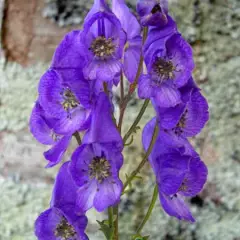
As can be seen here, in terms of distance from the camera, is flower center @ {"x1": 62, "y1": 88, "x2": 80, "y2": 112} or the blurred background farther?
the blurred background

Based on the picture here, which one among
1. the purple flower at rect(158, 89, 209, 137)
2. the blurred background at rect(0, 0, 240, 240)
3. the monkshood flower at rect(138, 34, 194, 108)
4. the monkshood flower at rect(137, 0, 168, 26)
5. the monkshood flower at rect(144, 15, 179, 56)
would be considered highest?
Answer: the monkshood flower at rect(137, 0, 168, 26)

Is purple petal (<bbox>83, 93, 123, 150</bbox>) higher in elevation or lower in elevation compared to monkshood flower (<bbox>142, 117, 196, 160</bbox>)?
higher

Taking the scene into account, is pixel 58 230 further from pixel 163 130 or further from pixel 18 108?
pixel 18 108

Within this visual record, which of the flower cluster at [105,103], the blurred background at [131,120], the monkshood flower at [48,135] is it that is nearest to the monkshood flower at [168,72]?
the flower cluster at [105,103]

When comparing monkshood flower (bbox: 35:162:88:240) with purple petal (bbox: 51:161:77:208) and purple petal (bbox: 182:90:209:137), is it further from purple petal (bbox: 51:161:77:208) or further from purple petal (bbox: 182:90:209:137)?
purple petal (bbox: 182:90:209:137)

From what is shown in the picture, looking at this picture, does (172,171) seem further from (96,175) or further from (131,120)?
(131,120)

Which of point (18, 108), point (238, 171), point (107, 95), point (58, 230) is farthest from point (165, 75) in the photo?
point (18, 108)

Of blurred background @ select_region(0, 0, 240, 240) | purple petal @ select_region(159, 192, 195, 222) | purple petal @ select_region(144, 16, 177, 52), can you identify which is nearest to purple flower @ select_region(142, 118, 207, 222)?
purple petal @ select_region(159, 192, 195, 222)
